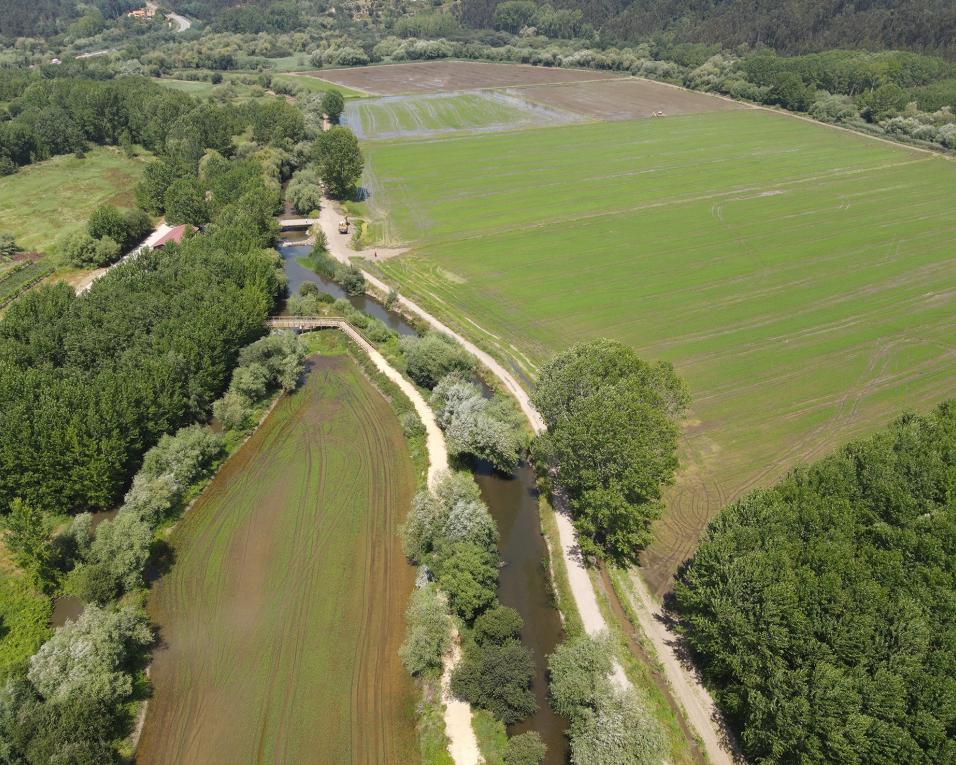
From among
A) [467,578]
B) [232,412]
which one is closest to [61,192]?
[232,412]

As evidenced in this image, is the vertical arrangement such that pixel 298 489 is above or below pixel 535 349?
below

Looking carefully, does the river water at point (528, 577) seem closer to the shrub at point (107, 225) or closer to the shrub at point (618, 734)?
the shrub at point (618, 734)

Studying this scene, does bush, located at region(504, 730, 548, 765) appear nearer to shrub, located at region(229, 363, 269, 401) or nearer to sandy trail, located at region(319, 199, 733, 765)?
sandy trail, located at region(319, 199, 733, 765)

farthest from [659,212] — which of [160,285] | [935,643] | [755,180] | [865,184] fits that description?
[935,643]

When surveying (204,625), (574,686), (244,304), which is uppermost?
(244,304)

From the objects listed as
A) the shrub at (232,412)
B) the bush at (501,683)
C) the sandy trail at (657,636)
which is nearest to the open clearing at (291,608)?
the shrub at (232,412)

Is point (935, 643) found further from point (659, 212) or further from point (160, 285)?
point (659, 212)
